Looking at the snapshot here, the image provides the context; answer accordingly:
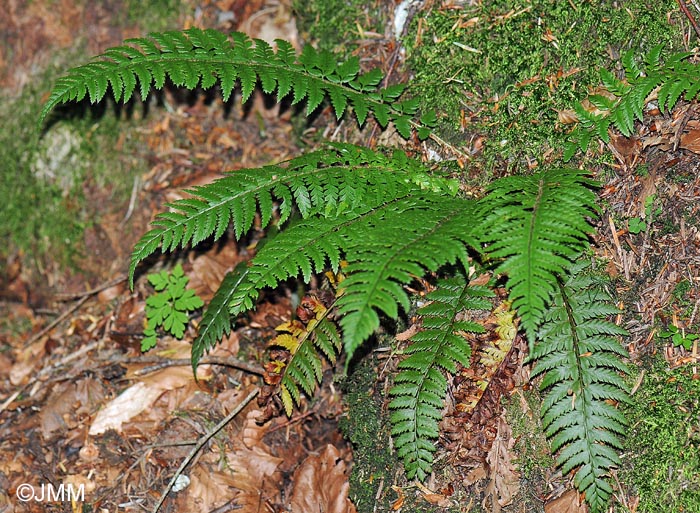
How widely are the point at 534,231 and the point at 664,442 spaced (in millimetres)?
1064

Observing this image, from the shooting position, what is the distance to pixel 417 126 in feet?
11.9

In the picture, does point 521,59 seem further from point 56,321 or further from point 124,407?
point 56,321

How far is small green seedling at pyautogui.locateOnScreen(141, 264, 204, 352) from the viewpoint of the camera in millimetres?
4082

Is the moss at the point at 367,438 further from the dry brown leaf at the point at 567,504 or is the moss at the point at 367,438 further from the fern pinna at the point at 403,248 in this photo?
the dry brown leaf at the point at 567,504

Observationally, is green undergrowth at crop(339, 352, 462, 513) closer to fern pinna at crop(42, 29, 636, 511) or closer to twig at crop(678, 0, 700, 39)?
fern pinna at crop(42, 29, 636, 511)

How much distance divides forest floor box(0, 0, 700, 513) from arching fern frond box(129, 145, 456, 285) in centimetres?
61

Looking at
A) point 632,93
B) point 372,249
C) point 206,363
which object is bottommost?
point 206,363

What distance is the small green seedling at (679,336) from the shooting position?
2758 millimetres

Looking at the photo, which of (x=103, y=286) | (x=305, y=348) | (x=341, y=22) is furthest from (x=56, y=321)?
(x=341, y=22)

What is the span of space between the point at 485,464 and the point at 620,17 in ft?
7.72

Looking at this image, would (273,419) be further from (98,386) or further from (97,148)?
(97,148)

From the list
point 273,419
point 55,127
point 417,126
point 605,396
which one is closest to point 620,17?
point 417,126

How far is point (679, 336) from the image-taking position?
279 cm

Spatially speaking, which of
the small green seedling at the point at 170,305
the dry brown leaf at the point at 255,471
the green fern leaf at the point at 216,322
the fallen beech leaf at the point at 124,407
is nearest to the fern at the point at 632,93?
the green fern leaf at the point at 216,322
